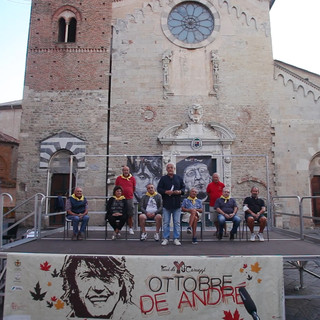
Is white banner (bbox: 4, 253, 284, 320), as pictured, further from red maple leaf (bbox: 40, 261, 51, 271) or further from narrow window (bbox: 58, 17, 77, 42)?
narrow window (bbox: 58, 17, 77, 42)

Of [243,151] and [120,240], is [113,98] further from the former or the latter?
[120,240]

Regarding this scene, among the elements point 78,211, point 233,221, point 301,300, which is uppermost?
point 78,211

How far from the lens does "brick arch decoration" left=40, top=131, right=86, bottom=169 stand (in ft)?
46.3

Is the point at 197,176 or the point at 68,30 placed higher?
the point at 68,30

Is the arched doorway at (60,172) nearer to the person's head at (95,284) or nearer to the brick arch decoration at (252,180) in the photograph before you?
the brick arch decoration at (252,180)

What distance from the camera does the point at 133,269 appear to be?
4.43 meters

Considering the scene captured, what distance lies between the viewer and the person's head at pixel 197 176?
12.7 metres

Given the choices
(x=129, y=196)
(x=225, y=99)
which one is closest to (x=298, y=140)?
(x=225, y=99)

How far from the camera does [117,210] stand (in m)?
7.23

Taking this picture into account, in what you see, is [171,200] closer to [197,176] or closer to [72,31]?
[197,176]

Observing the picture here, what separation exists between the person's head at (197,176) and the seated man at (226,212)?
5235 millimetres

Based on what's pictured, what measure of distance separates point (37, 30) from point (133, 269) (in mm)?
14660

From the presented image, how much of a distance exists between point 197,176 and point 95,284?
9017 mm

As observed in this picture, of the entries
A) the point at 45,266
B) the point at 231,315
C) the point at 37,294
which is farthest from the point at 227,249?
the point at 37,294
